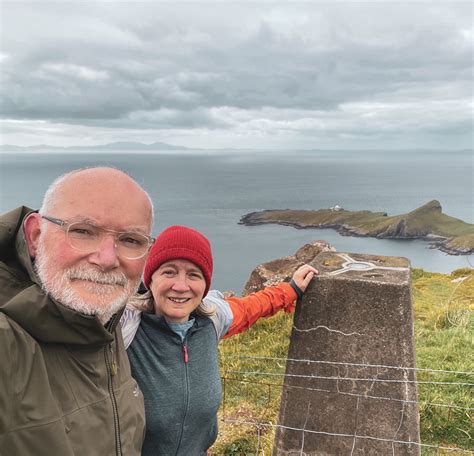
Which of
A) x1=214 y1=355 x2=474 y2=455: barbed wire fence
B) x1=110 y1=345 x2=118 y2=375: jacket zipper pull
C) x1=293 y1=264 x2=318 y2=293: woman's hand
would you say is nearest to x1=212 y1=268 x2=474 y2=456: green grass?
x1=214 y1=355 x2=474 y2=455: barbed wire fence

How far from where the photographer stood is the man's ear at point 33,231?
93.5 inches

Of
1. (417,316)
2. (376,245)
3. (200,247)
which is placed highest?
(200,247)

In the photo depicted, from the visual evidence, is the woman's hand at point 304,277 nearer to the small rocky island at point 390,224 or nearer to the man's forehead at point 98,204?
the man's forehead at point 98,204

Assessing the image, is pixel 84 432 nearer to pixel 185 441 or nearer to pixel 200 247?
pixel 185 441

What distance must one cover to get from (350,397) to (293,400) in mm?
460

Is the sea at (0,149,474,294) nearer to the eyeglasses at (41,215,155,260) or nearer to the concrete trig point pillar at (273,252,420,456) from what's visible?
the eyeglasses at (41,215,155,260)

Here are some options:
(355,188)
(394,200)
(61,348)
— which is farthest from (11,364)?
(355,188)

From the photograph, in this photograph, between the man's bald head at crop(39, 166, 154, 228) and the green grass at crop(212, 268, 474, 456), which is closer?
the man's bald head at crop(39, 166, 154, 228)

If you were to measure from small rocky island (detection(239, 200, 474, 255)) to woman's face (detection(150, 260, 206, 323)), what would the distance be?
9096 centimetres

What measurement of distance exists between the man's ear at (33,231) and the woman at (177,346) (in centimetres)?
85

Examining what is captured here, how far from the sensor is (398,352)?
3.60m

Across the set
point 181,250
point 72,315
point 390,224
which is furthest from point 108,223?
point 390,224

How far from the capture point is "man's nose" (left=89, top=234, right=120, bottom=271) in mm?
2354

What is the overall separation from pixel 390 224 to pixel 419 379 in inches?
3839
